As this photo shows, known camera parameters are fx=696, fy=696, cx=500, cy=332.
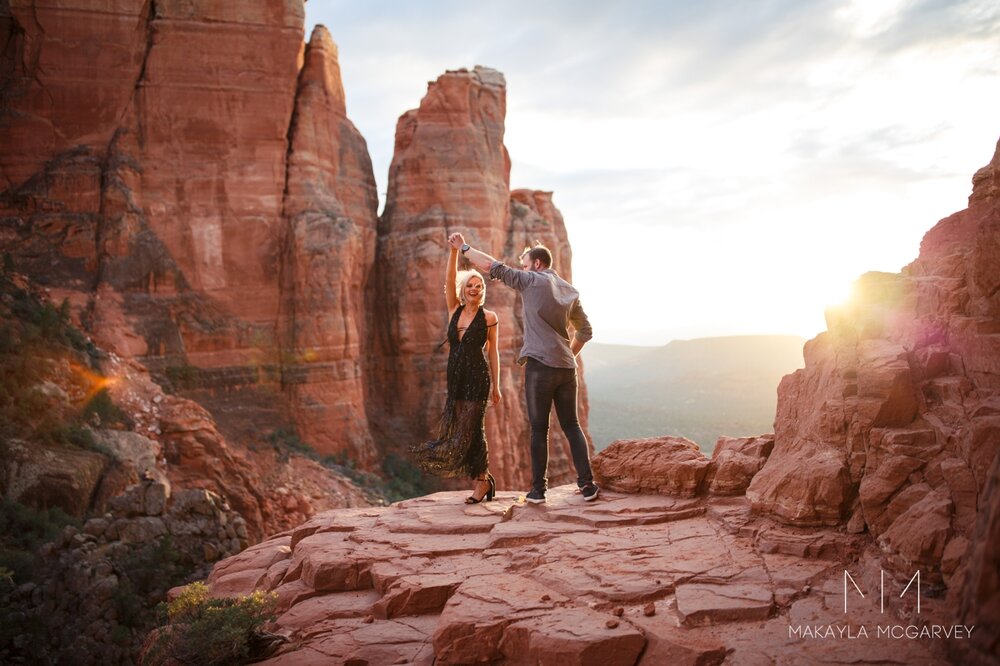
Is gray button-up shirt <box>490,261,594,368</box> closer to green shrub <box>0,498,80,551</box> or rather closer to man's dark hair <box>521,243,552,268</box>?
man's dark hair <box>521,243,552,268</box>

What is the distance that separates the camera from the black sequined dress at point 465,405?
253 inches

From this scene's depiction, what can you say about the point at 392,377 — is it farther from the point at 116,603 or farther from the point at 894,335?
the point at 894,335

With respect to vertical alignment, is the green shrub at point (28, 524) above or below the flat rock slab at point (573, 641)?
below

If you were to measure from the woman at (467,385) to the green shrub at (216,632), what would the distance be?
7.97ft

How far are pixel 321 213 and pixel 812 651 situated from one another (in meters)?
19.3

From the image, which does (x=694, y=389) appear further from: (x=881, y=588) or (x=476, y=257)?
(x=881, y=588)

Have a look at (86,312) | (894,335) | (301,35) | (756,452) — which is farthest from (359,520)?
(301,35)

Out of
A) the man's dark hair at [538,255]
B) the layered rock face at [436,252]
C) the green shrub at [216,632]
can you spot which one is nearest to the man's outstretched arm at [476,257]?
the man's dark hair at [538,255]

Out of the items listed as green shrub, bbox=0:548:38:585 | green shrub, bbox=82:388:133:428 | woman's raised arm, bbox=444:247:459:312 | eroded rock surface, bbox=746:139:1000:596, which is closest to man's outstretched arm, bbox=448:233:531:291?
woman's raised arm, bbox=444:247:459:312

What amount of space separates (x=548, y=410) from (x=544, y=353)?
1.70 ft

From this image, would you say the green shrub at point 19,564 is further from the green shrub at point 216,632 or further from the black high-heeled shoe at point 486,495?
Result: the black high-heeled shoe at point 486,495

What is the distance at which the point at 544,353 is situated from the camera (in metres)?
5.89

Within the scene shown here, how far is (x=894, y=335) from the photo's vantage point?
4.60 m

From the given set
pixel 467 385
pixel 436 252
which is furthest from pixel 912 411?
pixel 436 252
